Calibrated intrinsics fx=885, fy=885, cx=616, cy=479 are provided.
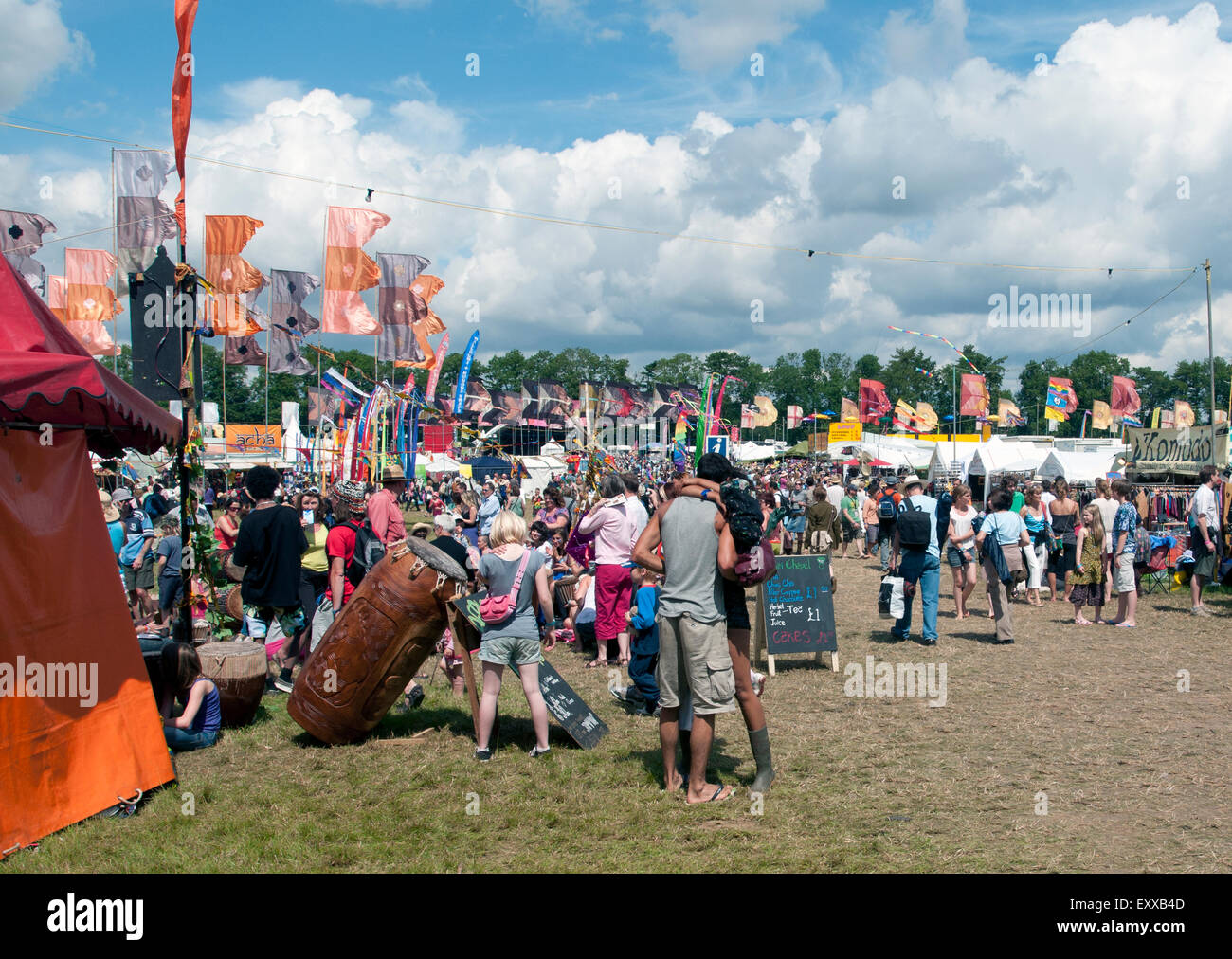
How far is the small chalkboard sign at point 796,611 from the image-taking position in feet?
28.9

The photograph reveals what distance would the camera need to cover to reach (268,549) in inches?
292

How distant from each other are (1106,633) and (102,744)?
34.0ft

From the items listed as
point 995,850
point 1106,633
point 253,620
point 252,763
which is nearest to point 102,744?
point 252,763

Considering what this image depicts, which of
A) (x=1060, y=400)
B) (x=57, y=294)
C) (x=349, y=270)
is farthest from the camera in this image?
(x=1060, y=400)

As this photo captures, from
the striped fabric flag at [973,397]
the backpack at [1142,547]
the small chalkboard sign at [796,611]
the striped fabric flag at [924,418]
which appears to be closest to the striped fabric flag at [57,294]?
the small chalkboard sign at [796,611]

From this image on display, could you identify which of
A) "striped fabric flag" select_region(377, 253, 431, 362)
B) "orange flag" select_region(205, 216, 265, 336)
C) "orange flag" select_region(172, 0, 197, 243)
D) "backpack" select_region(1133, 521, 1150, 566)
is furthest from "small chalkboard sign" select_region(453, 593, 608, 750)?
"striped fabric flag" select_region(377, 253, 431, 362)

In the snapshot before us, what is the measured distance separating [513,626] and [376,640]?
102cm

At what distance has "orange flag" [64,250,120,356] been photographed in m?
27.5

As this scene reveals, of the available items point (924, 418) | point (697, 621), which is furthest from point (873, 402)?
point (697, 621)

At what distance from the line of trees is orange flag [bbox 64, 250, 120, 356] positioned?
70.0 meters

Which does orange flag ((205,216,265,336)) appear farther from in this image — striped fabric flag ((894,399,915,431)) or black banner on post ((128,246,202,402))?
striped fabric flag ((894,399,915,431))

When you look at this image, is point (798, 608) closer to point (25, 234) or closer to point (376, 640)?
point (376, 640)

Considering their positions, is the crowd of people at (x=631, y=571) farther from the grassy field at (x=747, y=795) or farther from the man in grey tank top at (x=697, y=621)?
the grassy field at (x=747, y=795)

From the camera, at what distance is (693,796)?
200 inches
